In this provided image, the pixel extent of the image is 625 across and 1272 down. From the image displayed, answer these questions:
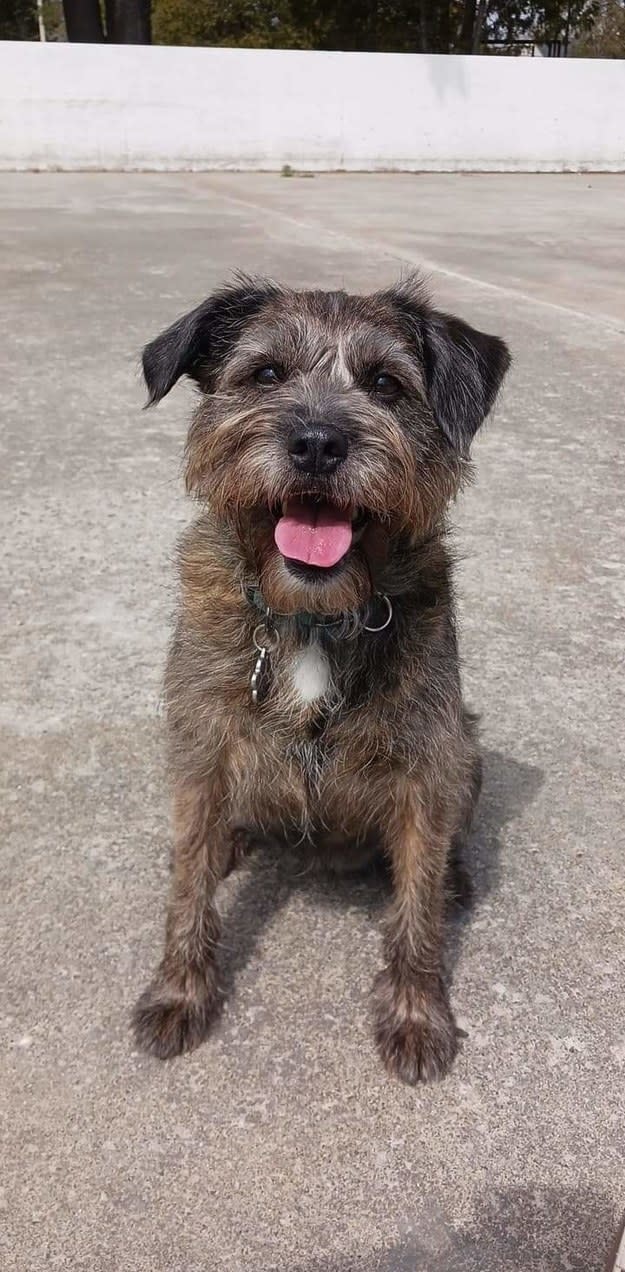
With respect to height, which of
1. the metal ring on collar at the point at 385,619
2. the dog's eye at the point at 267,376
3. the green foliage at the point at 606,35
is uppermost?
the green foliage at the point at 606,35

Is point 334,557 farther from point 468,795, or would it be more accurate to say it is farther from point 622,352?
point 622,352

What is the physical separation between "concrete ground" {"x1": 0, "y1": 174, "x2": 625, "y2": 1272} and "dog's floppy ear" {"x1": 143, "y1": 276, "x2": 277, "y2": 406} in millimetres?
1244

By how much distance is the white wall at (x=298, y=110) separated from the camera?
19.8 metres

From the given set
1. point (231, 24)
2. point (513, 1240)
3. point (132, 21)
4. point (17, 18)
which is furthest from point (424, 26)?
point (513, 1240)

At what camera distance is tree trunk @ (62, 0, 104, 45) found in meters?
25.0

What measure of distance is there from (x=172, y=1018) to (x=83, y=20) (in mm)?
28124

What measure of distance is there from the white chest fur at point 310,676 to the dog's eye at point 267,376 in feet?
2.08

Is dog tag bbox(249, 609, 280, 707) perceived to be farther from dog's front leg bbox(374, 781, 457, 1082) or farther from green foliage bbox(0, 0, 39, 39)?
green foliage bbox(0, 0, 39, 39)

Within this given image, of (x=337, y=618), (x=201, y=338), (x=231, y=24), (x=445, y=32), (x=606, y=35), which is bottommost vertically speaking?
(x=337, y=618)

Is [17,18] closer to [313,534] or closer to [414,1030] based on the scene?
[313,534]

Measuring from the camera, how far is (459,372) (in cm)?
234

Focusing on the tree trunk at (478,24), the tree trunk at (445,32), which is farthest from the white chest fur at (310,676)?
the tree trunk at (445,32)

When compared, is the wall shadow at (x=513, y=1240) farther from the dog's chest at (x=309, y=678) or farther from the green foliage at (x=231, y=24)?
the green foliage at (x=231, y=24)

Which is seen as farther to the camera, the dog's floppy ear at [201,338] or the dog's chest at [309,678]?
the dog's floppy ear at [201,338]
